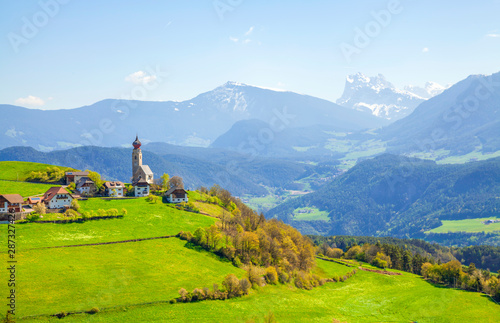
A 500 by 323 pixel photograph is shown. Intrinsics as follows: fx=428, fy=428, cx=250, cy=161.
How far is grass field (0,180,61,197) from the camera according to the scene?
449ft

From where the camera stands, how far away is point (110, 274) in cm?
9075

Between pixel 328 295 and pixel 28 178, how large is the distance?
385 ft

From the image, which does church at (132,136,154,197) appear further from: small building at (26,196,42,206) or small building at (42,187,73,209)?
small building at (26,196,42,206)

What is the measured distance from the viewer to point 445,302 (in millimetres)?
116875

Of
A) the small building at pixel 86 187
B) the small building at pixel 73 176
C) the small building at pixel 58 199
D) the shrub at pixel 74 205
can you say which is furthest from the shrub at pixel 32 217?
the small building at pixel 73 176

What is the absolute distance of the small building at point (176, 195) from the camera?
15235 centimetres

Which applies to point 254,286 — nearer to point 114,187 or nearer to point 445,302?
point 445,302

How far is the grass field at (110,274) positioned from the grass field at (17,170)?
78.9m

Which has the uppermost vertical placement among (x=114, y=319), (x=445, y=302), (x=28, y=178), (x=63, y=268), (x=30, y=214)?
(x=28, y=178)

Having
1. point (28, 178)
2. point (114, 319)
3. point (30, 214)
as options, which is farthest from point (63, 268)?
point (28, 178)

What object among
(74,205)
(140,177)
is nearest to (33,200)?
(74,205)

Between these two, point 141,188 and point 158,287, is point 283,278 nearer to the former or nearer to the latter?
point 158,287

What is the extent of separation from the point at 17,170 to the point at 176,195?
6976cm

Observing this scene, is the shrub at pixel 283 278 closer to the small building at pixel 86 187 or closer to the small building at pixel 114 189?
the small building at pixel 114 189
